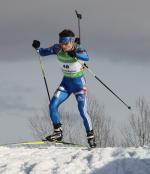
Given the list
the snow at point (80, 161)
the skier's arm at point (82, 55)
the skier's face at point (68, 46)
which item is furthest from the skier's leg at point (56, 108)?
the snow at point (80, 161)

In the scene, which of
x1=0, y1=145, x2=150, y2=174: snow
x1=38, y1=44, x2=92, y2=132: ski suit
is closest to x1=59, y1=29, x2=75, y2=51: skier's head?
x1=38, y1=44, x2=92, y2=132: ski suit

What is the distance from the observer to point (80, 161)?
12.0 meters

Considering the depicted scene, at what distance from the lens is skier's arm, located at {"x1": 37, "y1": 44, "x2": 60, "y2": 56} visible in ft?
47.8

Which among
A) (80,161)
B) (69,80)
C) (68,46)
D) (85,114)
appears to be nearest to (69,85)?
(69,80)

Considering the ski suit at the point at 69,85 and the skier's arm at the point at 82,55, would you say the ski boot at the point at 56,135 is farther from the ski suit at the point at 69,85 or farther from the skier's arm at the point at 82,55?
the skier's arm at the point at 82,55

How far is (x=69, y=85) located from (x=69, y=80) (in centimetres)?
13

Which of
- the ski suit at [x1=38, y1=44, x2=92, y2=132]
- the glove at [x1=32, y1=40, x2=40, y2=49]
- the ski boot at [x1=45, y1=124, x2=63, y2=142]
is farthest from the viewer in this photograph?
the glove at [x1=32, y1=40, x2=40, y2=49]

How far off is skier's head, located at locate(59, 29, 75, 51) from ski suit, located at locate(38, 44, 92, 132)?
0.47 feet

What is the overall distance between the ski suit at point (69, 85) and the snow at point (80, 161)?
4.83ft

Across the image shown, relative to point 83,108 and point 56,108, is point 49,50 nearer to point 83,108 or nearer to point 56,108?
point 56,108

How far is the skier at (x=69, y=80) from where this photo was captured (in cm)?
1424

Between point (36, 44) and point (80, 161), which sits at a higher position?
point (36, 44)

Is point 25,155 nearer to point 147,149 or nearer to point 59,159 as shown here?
point 59,159

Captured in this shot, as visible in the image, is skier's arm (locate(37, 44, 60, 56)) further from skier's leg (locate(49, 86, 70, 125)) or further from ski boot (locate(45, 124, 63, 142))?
ski boot (locate(45, 124, 63, 142))
